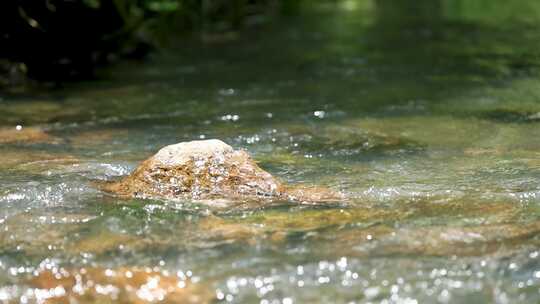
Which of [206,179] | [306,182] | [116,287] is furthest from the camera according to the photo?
[306,182]

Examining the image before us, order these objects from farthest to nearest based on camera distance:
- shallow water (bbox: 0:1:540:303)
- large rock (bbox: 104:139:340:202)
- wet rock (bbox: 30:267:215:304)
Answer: large rock (bbox: 104:139:340:202) < shallow water (bbox: 0:1:540:303) < wet rock (bbox: 30:267:215:304)

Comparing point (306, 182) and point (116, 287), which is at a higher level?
point (116, 287)

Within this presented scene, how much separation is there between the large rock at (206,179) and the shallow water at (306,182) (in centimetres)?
16

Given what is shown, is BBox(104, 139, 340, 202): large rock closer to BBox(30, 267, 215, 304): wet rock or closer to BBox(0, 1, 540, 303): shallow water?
BBox(0, 1, 540, 303): shallow water

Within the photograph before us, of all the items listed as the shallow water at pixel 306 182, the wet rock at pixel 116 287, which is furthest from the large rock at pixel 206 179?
the wet rock at pixel 116 287

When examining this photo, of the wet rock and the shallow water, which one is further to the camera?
the shallow water

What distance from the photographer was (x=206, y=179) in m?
4.33

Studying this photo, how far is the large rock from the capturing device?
4.29 metres

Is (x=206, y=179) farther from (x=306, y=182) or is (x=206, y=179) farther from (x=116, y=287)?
(x=116, y=287)

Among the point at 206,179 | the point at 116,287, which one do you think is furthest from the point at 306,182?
the point at 116,287

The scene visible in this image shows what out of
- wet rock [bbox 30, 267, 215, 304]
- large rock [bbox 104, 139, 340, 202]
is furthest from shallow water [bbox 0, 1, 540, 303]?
large rock [bbox 104, 139, 340, 202]

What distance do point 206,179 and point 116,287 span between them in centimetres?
121

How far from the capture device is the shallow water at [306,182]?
10.7 ft

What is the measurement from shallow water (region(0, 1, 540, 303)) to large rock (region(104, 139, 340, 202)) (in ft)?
0.53
